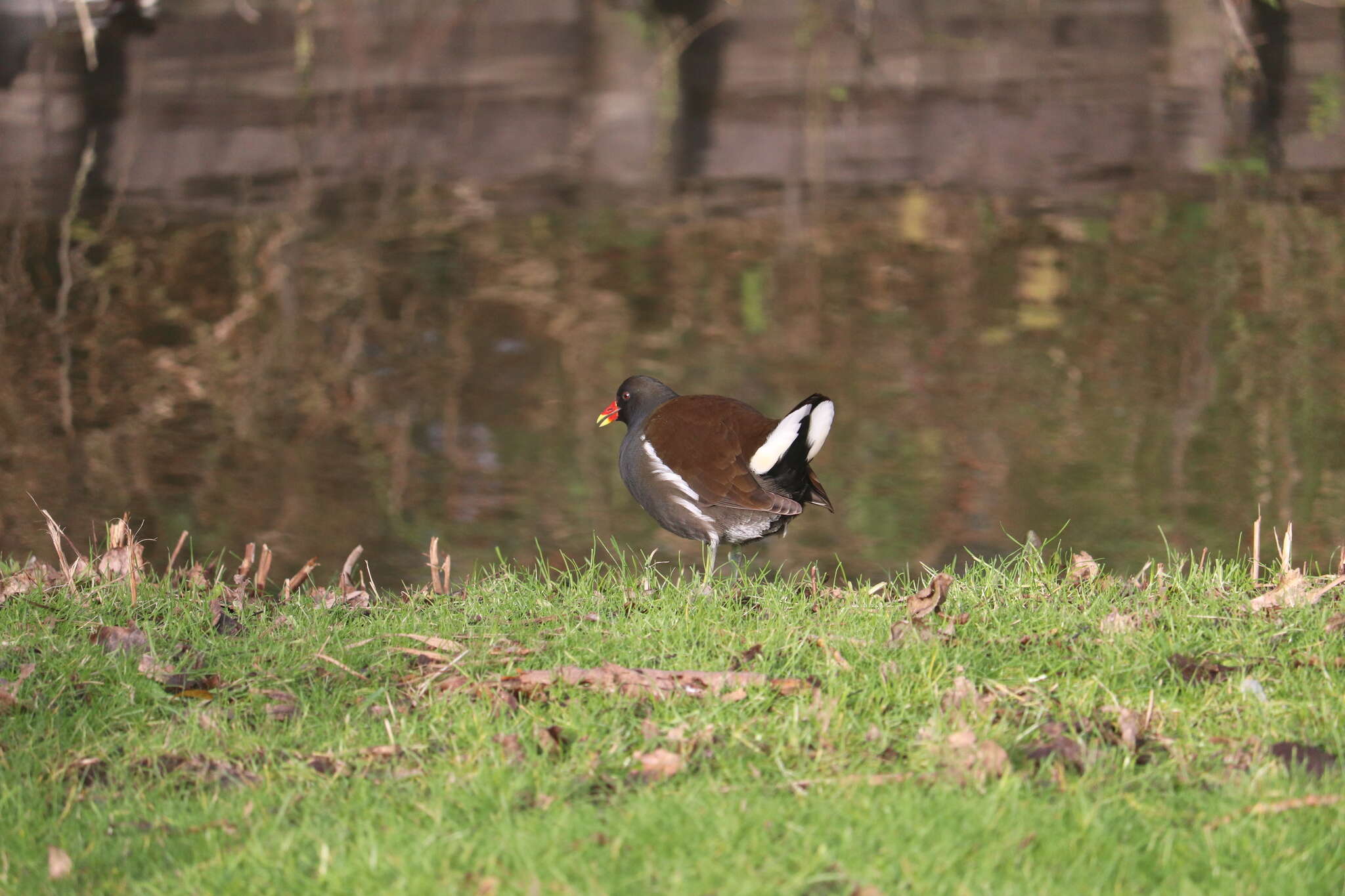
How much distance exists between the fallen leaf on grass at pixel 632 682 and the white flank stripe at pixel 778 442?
1285 millimetres

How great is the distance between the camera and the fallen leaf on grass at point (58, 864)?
310cm

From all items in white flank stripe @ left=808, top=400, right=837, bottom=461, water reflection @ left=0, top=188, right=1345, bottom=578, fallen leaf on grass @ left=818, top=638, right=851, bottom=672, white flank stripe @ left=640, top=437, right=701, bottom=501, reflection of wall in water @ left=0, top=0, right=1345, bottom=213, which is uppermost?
reflection of wall in water @ left=0, top=0, right=1345, bottom=213

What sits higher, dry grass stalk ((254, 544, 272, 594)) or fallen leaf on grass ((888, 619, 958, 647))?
fallen leaf on grass ((888, 619, 958, 647))

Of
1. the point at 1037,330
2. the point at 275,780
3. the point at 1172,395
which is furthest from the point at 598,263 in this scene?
the point at 275,780

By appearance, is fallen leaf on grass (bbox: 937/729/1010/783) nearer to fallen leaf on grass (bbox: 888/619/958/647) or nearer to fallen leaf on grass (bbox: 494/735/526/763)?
fallen leaf on grass (bbox: 888/619/958/647)

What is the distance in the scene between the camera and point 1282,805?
3.14m

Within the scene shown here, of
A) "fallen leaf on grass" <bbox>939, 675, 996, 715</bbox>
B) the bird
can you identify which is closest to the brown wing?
the bird

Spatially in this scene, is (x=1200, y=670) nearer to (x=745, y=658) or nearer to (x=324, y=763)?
(x=745, y=658)

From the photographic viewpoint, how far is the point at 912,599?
4.42 m

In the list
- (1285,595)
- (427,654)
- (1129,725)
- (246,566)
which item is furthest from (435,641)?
(1285,595)

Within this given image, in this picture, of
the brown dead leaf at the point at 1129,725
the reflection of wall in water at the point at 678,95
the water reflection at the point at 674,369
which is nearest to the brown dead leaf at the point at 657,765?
the brown dead leaf at the point at 1129,725

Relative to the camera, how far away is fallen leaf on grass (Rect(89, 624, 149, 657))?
427 centimetres

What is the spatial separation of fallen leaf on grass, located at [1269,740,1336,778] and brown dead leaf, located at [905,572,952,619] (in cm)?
111

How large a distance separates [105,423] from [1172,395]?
7030 millimetres
